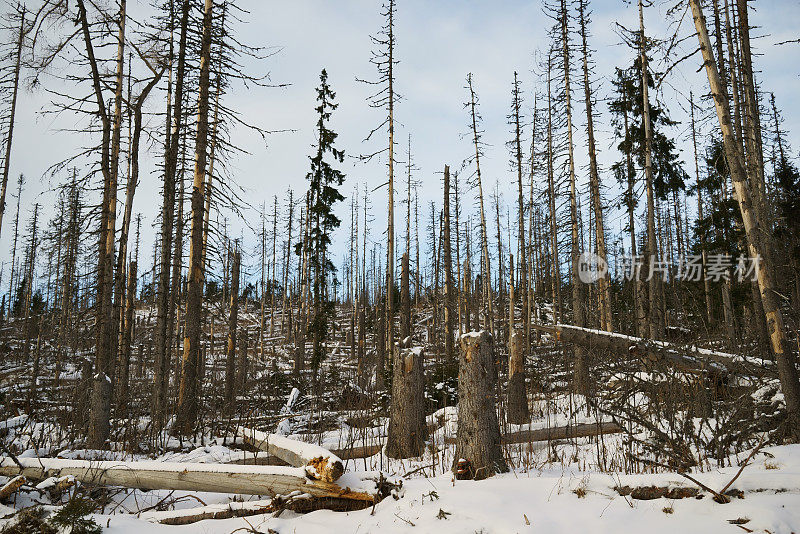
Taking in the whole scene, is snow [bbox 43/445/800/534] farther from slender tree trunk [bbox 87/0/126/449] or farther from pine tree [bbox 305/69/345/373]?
pine tree [bbox 305/69/345/373]

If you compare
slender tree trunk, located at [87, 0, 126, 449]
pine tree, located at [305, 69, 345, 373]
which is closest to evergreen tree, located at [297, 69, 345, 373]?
pine tree, located at [305, 69, 345, 373]

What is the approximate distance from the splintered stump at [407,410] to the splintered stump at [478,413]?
1580mm

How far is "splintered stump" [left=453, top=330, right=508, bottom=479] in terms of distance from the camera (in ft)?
14.9

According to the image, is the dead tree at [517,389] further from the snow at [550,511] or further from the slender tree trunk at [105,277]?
the slender tree trunk at [105,277]

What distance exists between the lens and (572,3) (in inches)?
669

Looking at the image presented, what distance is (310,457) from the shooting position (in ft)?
11.6

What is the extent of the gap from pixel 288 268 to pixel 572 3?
27615 mm

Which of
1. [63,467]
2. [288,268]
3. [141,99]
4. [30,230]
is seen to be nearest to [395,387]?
[63,467]

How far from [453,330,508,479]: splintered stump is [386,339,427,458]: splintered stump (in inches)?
62.2

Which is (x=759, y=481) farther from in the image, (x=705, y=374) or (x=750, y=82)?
(x=750, y=82)

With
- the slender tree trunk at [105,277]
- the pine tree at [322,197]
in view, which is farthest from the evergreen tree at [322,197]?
the slender tree trunk at [105,277]

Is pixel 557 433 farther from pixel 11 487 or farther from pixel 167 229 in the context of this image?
pixel 167 229

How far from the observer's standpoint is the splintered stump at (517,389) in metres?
8.00

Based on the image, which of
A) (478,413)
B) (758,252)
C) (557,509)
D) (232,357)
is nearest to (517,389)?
(478,413)
